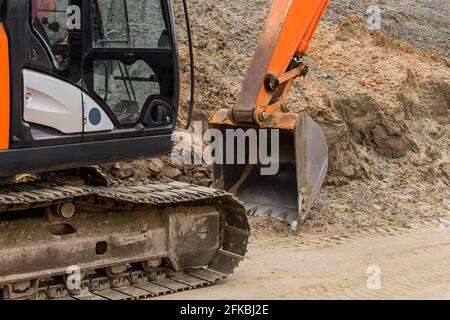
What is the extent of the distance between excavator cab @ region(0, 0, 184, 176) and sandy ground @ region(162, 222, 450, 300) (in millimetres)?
1223

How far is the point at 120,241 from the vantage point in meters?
6.18

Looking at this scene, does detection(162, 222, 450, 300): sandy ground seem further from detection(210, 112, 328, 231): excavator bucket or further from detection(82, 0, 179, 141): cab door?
detection(82, 0, 179, 141): cab door

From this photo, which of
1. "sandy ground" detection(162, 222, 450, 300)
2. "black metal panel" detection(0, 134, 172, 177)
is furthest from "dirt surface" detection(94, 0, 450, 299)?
"black metal panel" detection(0, 134, 172, 177)

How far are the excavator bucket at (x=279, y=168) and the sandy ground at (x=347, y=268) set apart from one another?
407 mm

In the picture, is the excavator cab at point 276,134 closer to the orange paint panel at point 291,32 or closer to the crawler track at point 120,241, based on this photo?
the orange paint panel at point 291,32

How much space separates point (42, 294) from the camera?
5875 mm

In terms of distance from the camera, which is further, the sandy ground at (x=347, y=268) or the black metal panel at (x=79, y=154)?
the sandy ground at (x=347, y=268)

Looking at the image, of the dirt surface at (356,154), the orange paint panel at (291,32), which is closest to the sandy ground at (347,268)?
the dirt surface at (356,154)

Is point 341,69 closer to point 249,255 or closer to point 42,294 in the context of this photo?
point 249,255

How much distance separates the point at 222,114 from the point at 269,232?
3.95 ft

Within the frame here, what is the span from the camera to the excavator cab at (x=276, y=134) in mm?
8211

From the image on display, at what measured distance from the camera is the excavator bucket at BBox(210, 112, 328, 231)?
823 centimetres
